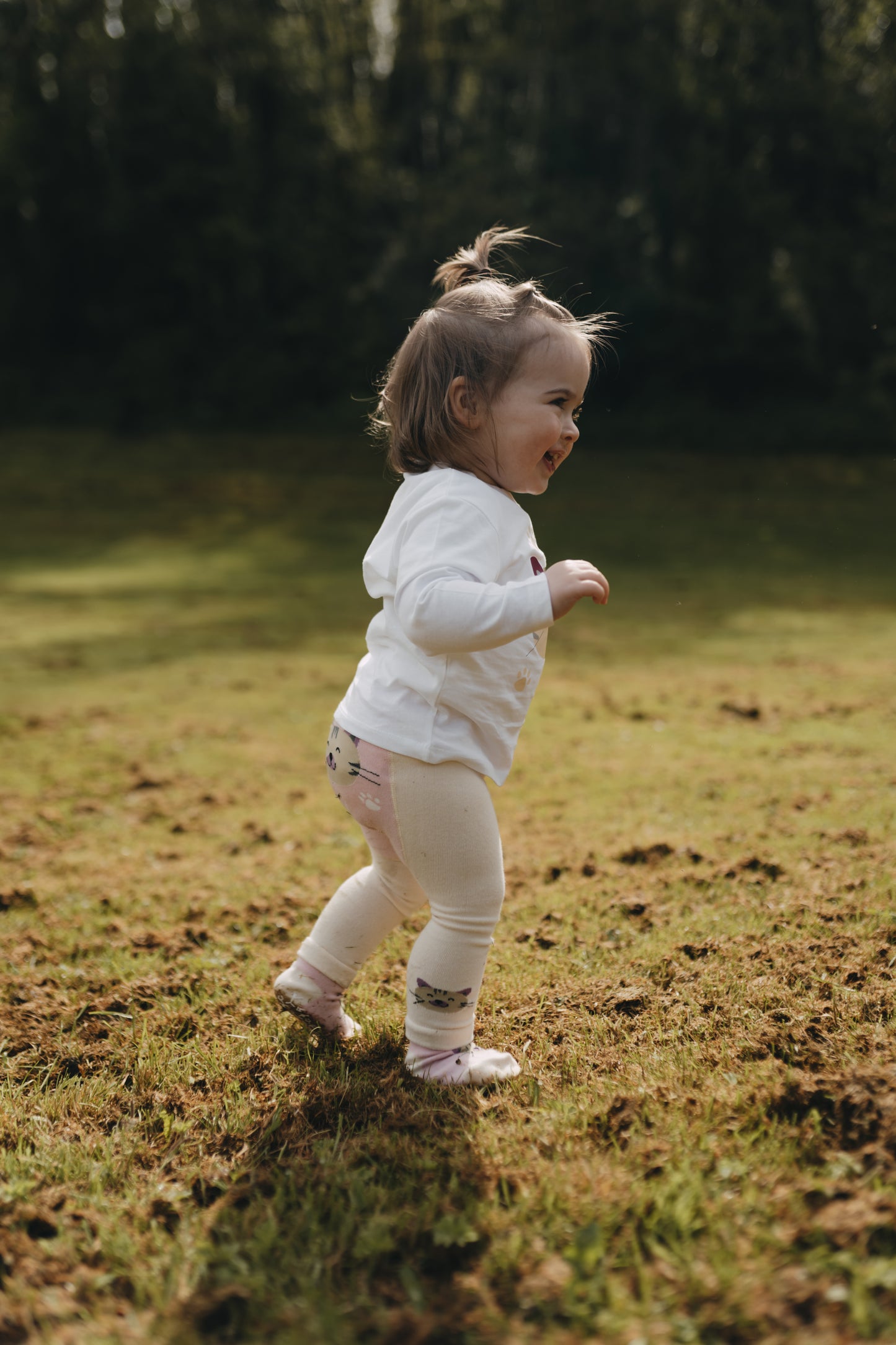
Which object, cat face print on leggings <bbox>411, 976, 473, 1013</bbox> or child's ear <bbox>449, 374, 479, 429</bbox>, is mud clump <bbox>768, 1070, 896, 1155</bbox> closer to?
cat face print on leggings <bbox>411, 976, 473, 1013</bbox>

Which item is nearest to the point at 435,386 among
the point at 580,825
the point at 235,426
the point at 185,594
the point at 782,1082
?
the point at 782,1082

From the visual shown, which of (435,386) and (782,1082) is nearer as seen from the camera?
(782,1082)

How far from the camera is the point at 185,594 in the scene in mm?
12992

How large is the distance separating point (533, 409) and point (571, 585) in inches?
18.5

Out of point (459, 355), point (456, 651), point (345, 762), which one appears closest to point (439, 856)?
point (345, 762)

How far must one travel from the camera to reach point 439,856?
8.09ft

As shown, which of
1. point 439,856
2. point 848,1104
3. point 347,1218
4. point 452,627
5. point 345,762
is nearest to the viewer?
point 347,1218

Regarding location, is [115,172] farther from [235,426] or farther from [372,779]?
[372,779]

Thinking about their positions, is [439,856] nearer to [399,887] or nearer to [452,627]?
[399,887]

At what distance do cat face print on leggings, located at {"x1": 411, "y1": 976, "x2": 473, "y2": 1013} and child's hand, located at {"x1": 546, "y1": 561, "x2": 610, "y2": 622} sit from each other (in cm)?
87

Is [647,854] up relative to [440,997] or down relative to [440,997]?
down

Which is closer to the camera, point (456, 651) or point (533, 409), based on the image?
point (456, 651)

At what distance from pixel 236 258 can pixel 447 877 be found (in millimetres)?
32402

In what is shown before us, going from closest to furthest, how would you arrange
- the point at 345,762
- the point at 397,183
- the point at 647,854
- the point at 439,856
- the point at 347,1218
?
the point at 347,1218 → the point at 439,856 → the point at 345,762 → the point at 647,854 → the point at 397,183
